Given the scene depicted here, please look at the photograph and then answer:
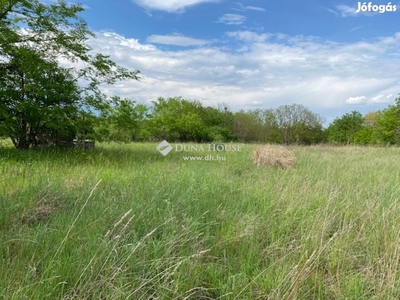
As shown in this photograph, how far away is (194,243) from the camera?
7.28 feet

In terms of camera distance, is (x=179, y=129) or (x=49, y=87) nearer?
(x=49, y=87)

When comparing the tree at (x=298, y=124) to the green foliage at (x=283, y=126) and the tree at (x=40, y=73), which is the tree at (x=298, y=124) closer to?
the green foliage at (x=283, y=126)

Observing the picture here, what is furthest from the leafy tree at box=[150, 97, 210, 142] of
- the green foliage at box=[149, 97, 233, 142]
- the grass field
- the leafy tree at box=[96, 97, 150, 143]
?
the grass field

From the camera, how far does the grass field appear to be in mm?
1636

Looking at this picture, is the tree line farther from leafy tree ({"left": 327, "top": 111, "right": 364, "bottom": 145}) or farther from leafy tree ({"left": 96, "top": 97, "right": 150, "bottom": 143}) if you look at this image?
leafy tree ({"left": 327, "top": 111, "right": 364, "bottom": 145})

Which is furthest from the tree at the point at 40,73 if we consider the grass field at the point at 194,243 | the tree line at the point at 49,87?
the grass field at the point at 194,243

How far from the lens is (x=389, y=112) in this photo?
31.2 m

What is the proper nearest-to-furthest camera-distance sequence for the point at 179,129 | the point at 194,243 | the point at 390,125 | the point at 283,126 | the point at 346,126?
the point at 194,243 < the point at 390,125 < the point at 179,129 < the point at 283,126 < the point at 346,126

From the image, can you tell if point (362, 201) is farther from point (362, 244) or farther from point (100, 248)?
point (100, 248)

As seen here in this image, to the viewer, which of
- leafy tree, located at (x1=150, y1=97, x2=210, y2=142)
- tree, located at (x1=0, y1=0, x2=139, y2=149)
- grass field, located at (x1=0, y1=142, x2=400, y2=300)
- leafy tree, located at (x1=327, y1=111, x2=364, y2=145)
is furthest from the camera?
leafy tree, located at (x1=327, y1=111, x2=364, y2=145)

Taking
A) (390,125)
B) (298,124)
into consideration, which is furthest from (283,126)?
(390,125)

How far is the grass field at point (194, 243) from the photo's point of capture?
164cm

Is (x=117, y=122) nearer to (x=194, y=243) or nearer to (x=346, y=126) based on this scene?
(x=194, y=243)

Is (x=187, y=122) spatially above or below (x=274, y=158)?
above
